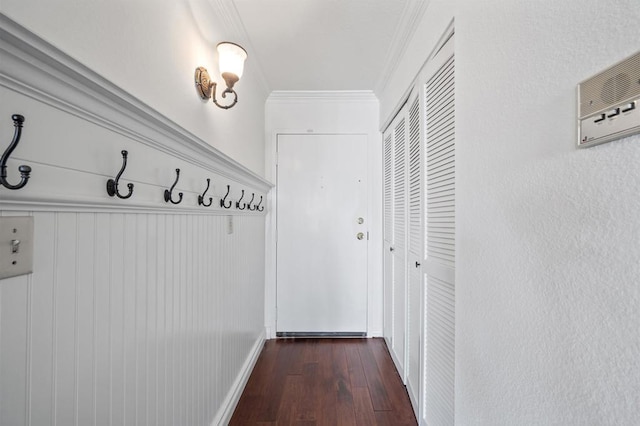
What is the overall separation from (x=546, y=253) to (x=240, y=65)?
1396 mm

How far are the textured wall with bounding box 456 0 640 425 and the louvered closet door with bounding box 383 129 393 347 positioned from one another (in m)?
1.29

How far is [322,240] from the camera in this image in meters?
2.57

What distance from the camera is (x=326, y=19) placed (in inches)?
62.5

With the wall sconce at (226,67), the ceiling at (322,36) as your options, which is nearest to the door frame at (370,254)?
the ceiling at (322,36)

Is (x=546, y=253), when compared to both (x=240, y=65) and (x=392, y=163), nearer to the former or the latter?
(x=240, y=65)

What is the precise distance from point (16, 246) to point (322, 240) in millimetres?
2159

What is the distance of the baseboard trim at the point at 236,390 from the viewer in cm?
141

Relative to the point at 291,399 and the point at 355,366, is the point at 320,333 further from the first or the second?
the point at 291,399

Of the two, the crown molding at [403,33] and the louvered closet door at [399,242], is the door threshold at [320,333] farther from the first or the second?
the crown molding at [403,33]

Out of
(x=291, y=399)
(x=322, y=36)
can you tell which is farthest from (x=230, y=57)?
(x=291, y=399)

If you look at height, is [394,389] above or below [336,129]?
below

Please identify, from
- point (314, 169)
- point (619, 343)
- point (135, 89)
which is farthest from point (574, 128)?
point (314, 169)

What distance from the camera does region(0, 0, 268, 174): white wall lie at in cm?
59

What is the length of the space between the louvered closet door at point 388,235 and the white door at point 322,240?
0.20m
